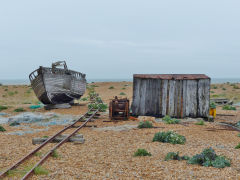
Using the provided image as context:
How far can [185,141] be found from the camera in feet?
33.5

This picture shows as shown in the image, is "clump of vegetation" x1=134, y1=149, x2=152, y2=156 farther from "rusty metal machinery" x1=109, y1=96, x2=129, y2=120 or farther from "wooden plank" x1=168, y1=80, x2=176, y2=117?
"wooden plank" x1=168, y1=80, x2=176, y2=117

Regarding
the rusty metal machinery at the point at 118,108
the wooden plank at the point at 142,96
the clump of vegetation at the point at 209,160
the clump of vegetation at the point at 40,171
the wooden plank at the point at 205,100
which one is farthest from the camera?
the wooden plank at the point at 142,96

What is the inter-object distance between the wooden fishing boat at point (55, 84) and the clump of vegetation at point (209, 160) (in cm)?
1549

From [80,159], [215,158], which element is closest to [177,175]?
[215,158]

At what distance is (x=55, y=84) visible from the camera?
2192 cm

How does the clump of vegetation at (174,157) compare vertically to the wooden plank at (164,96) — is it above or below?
below

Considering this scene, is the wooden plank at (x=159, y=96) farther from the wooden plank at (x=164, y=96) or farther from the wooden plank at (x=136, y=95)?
the wooden plank at (x=136, y=95)

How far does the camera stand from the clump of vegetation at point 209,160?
7180mm

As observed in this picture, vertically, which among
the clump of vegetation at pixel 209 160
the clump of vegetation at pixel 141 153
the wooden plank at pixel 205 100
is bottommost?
the clump of vegetation at pixel 141 153

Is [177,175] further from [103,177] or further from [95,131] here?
[95,131]

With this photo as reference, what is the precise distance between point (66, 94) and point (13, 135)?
12.0 meters

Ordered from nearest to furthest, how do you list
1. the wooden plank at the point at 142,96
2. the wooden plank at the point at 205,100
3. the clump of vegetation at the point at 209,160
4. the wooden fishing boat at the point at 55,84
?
the clump of vegetation at the point at 209,160
the wooden plank at the point at 205,100
the wooden plank at the point at 142,96
the wooden fishing boat at the point at 55,84

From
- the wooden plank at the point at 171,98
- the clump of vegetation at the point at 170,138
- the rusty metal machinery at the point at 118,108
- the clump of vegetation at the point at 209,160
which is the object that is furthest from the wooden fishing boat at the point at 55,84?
the clump of vegetation at the point at 209,160

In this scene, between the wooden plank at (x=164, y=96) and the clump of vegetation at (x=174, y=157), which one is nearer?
the clump of vegetation at (x=174, y=157)
